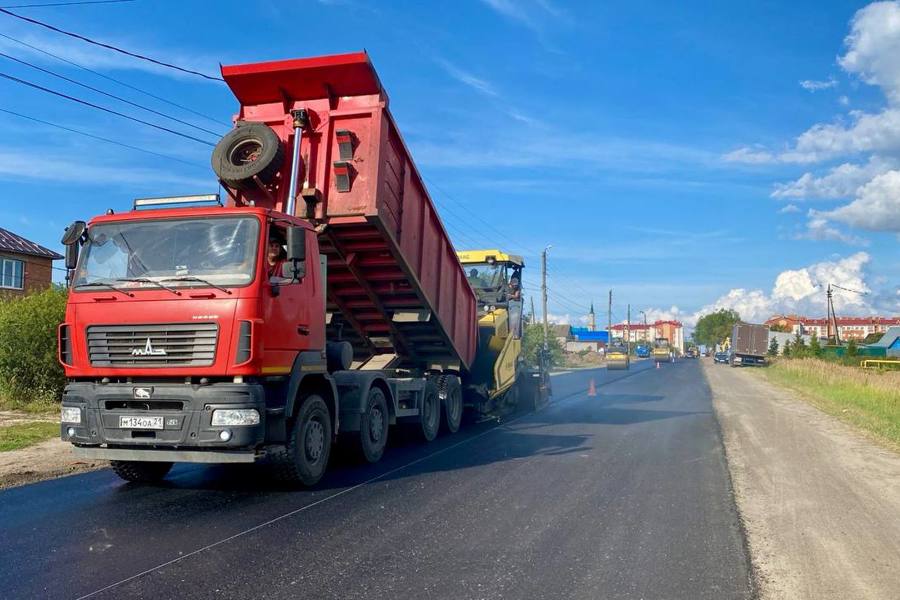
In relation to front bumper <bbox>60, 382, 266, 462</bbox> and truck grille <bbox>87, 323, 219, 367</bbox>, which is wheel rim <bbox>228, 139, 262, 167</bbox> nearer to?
truck grille <bbox>87, 323, 219, 367</bbox>

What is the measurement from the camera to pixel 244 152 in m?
8.34

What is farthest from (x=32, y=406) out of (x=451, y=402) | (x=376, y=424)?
(x=376, y=424)

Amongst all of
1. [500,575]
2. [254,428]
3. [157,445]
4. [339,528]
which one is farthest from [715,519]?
[157,445]

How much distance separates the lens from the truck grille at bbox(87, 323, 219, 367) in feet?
20.9

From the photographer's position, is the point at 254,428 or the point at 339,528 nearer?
the point at 339,528

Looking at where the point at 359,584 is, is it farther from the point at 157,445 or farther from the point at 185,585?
the point at 157,445

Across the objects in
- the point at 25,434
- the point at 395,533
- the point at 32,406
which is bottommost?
the point at 395,533

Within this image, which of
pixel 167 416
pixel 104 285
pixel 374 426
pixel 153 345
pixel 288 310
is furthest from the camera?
pixel 374 426

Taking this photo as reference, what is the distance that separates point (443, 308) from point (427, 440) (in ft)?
6.95

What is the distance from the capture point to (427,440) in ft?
36.7

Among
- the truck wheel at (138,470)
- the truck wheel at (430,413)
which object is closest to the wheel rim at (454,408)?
the truck wheel at (430,413)

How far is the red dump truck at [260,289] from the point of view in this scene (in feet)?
21.0

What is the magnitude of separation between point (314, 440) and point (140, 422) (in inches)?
70.1

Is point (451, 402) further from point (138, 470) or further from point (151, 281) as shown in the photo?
point (151, 281)
